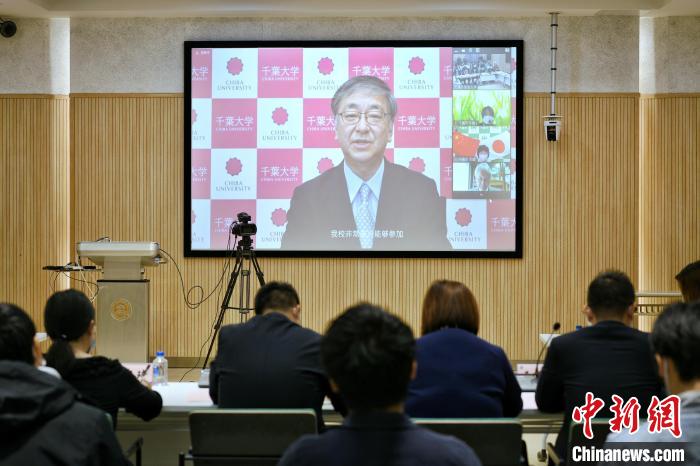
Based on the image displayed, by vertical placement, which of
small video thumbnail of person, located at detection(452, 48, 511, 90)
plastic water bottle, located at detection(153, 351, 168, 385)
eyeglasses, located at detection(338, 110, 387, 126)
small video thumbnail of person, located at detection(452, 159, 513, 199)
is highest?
small video thumbnail of person, located at detection(452, 48, 511, 90)

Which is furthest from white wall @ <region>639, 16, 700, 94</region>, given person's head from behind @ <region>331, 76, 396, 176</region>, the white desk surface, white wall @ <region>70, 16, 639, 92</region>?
the white desk surface

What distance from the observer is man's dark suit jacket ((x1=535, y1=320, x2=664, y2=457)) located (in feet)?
9.32

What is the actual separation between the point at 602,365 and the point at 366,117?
4521 millimetres

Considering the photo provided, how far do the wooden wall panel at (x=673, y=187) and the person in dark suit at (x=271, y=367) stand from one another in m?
5.02

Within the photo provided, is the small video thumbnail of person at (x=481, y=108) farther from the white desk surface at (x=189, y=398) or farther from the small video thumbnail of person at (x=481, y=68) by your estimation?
the white desk surface at (x=189, y=398)

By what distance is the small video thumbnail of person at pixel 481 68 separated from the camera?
700 centimetres

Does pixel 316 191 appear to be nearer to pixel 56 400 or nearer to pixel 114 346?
Answer: pixel 114 346

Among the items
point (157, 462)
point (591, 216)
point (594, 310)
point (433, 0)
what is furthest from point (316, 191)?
point (594, 310)

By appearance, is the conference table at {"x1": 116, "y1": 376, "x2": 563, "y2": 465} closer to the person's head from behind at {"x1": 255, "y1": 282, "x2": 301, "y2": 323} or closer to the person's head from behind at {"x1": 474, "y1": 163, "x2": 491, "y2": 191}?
the person's head from behind at {"x1": 255, "y1": 282, "x2": 301, "y2": 323}

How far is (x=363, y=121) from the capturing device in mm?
7082

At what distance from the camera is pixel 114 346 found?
5.28 meters

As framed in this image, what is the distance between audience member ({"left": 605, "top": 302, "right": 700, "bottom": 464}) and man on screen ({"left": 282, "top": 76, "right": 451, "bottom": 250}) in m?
A: 5.35

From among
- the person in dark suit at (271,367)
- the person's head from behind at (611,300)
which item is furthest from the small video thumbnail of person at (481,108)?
the person in dark suit at (271,367)

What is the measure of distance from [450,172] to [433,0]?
4.83 feet
